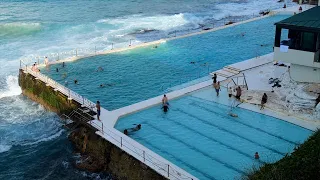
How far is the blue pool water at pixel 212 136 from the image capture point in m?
19.8

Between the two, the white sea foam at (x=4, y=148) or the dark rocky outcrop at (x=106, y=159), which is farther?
the white sea foam at (x=4, y=148)

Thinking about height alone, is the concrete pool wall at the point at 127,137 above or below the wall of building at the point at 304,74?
below

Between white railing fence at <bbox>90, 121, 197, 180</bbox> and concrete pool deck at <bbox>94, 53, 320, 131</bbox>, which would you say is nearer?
white railing fence at <bbox>90, 121, 197, 180</bbox>

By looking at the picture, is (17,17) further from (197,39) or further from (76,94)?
(76,94)

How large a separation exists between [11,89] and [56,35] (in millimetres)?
19632

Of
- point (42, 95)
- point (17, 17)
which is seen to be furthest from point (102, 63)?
point (17, 17)

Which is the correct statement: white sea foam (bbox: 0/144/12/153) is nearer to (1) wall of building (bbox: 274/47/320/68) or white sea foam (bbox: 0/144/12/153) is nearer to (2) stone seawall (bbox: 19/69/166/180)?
(2) stone seawall (bbox: 19/69/166/180)

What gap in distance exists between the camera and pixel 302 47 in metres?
25.8

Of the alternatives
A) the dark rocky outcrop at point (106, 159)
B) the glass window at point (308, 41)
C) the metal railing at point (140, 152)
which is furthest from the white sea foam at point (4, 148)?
the glass window at point (308, 41)

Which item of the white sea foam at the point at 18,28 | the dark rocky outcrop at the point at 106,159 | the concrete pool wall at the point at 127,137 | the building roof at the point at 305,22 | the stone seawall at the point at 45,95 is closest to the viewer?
the concrete pool wall at the point at 127,137

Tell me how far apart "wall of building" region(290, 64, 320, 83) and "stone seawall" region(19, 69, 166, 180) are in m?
12.7

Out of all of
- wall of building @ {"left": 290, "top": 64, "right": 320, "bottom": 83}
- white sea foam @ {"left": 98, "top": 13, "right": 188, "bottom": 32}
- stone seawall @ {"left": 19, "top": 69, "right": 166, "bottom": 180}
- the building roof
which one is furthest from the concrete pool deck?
white sea foam @ {"left": 98, "top": 13, "right": 188, "bottom": 32}

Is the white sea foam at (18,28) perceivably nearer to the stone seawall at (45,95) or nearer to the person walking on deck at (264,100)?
the stone seawall at (45,95)

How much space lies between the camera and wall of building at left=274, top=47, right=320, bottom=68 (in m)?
25.5
